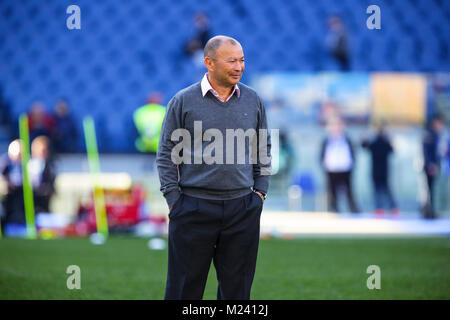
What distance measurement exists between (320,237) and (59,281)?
5063 millimetres

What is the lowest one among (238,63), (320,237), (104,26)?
(320,237)

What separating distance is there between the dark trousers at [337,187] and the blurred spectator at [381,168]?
1.89 feet

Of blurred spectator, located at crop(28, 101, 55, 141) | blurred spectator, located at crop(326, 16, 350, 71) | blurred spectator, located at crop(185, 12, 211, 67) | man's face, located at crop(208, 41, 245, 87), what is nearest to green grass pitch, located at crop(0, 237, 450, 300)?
man's face, located at crop(208, 41, 245, 87)

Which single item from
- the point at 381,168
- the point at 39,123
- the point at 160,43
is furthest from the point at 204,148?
the point at 160,43

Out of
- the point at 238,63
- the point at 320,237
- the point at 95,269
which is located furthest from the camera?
the point at 320,237

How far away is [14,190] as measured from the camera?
1115 cm

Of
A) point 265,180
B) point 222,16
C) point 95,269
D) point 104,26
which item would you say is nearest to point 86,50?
point 104,26

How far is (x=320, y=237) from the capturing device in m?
10.2

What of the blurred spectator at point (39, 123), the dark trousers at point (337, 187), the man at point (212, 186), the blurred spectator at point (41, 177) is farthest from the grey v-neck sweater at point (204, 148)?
the blurred spectator at point (39, 123)

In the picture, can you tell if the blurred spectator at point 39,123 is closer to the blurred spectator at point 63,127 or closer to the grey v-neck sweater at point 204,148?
the blurred spectator at point 63,127

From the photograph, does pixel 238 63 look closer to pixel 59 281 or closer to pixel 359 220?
pixel 59 281

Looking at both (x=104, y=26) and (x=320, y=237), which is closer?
(x=320, y=237)

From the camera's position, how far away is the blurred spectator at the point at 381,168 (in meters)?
11.8

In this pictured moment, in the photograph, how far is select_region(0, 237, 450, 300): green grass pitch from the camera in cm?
539
